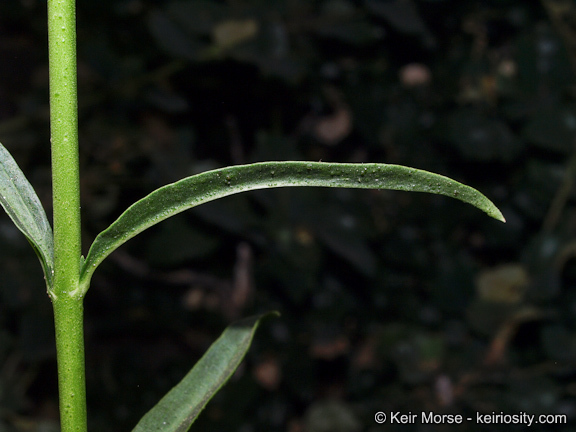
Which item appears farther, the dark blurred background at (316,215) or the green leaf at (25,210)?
the dark blurred background at (316,215)

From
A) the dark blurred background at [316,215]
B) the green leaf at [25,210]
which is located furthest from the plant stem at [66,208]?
the dark blurred background at [316,215]

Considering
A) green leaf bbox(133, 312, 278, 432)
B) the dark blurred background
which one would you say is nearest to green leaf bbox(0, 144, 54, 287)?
green leaf bbox(133, 312, 278, 432)

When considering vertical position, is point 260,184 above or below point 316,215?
above

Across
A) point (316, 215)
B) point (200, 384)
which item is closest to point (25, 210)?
point (200, 384)

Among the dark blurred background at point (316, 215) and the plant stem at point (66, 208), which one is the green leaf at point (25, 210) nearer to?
the plant stem at point (66, 208)

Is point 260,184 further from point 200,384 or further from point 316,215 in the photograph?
point 316,215

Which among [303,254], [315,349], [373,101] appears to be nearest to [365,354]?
[315,349]
